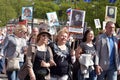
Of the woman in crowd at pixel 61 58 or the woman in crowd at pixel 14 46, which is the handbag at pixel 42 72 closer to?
the woman in crowd at pixel 61 58

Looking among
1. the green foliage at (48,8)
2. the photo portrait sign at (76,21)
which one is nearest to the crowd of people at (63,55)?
the photo portrait sign at (76,21)

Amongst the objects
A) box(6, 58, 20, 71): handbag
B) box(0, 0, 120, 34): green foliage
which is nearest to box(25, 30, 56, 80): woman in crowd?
box(6, 58, 20, 71): handbag

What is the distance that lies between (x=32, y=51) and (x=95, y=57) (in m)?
2.11

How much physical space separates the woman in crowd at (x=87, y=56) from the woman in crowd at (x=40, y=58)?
1.44 metres

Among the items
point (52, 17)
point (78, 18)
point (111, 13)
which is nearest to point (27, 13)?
point (52, 17)

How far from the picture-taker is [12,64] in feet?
31.3

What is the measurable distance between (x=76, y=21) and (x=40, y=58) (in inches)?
121

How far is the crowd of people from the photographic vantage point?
25.0 feet

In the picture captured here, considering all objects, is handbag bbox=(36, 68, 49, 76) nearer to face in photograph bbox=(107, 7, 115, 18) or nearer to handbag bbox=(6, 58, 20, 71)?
handbag bbox=(6, 58, 20, 71)

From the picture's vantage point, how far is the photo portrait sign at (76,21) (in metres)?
10.4

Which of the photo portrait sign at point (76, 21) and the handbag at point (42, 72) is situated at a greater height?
the photo portrait sign at point (76, 21)

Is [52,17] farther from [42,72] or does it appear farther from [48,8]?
[48,8]

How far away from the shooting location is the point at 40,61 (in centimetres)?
762

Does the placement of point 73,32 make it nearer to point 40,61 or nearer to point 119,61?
point 119,61
